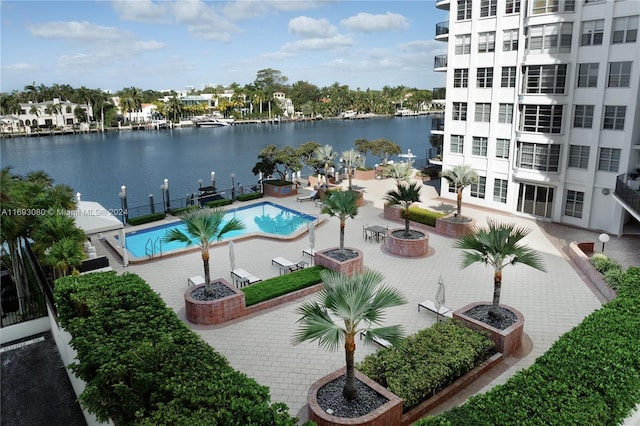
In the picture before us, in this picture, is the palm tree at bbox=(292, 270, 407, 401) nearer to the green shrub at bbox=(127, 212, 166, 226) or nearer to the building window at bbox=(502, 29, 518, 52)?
the green shrub at bbox=(127, 212, 166, 226)

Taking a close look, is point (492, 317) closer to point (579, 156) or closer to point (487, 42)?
point (579, 156)

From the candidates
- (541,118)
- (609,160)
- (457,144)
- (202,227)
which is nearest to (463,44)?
(457,144)

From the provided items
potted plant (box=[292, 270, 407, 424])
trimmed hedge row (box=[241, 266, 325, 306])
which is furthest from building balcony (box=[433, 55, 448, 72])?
potted plant (box=[292, 270, 407, 424])

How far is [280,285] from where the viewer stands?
56.7 ft

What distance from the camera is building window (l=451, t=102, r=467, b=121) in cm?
3050

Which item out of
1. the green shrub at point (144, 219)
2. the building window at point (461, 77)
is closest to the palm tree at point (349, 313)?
the green shrub at point (144, 219)

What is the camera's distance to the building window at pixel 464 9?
29.1m

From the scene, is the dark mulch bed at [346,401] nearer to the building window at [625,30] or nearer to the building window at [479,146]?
the building window at [625,30]

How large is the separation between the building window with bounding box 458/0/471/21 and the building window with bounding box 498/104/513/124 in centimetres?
614

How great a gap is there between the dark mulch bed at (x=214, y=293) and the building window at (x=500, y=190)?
19.8 metres

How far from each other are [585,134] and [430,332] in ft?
58.9

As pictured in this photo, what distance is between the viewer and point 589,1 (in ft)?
78.7

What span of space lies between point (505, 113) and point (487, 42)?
4434 millimetres

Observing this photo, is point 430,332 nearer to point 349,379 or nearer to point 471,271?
point 349,379
